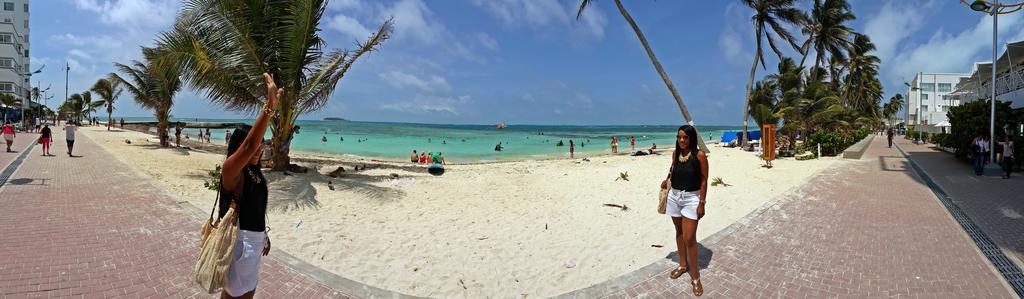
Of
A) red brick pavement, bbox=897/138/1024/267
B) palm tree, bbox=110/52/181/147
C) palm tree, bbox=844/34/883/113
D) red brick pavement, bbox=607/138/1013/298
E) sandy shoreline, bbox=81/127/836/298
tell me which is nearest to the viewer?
red brick pavement, bbox=607/138/1013/298

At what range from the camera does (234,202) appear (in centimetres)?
233

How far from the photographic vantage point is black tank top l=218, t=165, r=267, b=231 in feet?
7.72

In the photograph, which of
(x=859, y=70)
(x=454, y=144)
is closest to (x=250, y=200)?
(x=454, y=144)

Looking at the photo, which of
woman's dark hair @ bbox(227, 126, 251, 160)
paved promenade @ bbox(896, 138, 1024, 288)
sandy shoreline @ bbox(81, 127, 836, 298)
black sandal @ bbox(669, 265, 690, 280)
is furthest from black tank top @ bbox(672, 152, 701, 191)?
woman's dark hair @ bbox(227, 126, 251, 160)

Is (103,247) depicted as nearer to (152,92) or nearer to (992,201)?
(992,201)

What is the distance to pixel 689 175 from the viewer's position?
13.4 ft

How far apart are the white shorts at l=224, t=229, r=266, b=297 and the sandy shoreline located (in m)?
1.92

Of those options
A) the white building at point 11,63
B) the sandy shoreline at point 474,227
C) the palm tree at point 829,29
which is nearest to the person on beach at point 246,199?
the sandy shoreline at point 474,227

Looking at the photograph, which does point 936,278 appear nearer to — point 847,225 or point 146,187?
point 847,225

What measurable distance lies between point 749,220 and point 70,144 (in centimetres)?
2038

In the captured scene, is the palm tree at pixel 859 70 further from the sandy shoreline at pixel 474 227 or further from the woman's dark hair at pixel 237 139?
the woman's dark hair at pixel 237 139

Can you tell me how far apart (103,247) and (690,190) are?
6231 mm

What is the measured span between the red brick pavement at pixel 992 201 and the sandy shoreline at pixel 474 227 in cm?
290

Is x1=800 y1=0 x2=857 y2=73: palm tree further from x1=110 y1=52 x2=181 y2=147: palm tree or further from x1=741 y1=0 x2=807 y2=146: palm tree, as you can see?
x1=110 y1=52 x2=181 y2=147: palm tree
